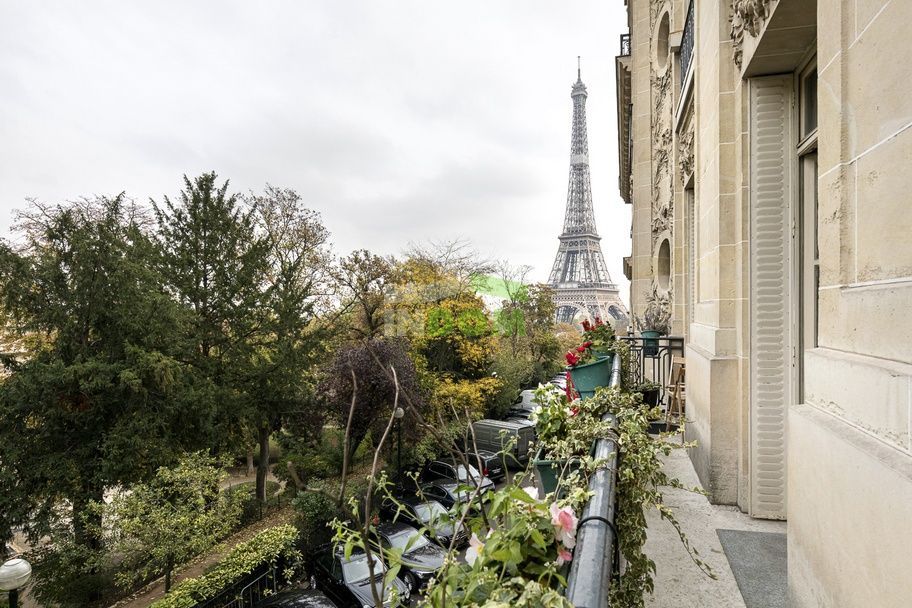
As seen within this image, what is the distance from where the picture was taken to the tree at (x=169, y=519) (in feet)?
36.3

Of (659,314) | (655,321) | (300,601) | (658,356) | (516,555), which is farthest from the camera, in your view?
(655,321)

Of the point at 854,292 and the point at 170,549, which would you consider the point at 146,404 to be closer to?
the point at 170,549

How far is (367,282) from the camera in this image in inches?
938

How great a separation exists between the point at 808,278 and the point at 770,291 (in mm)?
313

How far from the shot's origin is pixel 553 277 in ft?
185

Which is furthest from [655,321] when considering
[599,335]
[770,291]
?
[770,291]

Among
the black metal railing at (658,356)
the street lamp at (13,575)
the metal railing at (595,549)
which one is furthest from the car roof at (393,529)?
the metal railing at (595,549)

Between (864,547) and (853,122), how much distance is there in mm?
1657

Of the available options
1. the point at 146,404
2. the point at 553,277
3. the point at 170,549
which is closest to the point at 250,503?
the point at 146,404

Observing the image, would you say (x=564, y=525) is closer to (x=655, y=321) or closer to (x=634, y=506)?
(x=634, y=506)

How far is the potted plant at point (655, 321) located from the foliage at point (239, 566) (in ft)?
32.1

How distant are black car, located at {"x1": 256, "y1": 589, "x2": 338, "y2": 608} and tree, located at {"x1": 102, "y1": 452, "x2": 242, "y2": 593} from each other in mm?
4151

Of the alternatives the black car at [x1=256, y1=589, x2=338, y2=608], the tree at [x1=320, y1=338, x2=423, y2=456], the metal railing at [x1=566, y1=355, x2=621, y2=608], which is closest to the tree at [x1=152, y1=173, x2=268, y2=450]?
the tree at [x1=320, y1=338, x2=423, y2=456]

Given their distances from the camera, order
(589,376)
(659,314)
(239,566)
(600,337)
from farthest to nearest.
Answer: (659,314)
(239,566)
(600,337)
(589,376)
